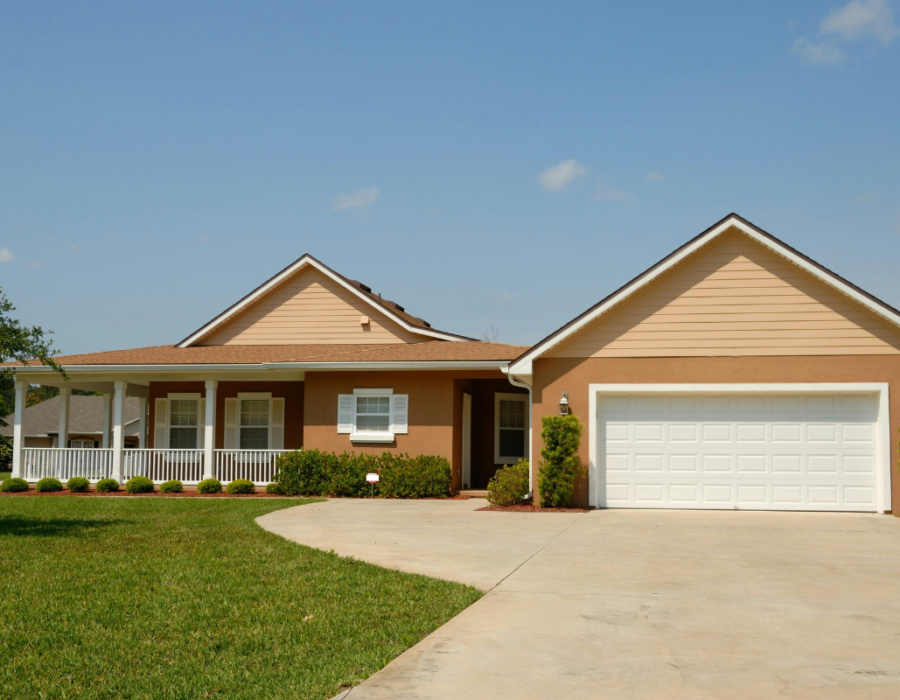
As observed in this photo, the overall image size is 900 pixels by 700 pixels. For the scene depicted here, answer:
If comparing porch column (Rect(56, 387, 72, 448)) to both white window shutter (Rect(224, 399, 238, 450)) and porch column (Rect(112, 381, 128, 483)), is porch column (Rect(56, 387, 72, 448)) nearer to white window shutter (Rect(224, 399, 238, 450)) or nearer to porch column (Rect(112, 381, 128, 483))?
porch column (Rect(112, 381, 128, 483))

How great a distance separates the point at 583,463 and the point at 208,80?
10336mm

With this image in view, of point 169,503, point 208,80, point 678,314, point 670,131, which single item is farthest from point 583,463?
point 208,80

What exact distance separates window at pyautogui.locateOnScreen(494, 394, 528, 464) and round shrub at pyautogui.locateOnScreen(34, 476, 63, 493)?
10.7 metres

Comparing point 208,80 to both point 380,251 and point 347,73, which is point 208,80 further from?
point 380,251

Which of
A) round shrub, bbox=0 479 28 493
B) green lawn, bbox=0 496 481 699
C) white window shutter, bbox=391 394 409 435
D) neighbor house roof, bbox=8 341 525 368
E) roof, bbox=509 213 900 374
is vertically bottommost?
round shrub, bbox=0 479 28 493

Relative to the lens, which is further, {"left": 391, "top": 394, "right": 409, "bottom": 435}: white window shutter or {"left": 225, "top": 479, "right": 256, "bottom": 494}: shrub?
{"left": 225, "top": 479, "right": 256, "bottom": 494}: shrub

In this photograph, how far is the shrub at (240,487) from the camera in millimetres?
19844

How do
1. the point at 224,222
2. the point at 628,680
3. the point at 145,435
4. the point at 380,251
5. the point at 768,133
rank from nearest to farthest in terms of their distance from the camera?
the point at 628,680 < the point at 768,133 < the point at 224,222 < the point at 145,435 < the point at 380,251

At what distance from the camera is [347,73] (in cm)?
1678

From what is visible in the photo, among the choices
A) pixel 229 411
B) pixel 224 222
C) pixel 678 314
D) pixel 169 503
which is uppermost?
pixel 224 222

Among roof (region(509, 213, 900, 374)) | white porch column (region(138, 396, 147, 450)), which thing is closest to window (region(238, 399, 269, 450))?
white porch column (region(138, 396, 147, 450))

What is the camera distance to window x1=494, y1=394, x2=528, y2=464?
21719 millimetres

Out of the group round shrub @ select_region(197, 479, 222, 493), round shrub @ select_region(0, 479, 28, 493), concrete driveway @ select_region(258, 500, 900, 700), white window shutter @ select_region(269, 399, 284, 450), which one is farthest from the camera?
white window shutter @ select_region(269, 399, 284, 450)

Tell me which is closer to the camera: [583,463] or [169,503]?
[583,463]
